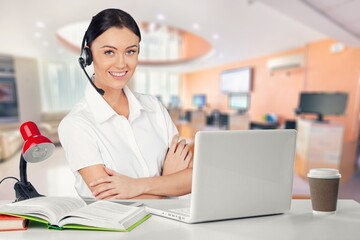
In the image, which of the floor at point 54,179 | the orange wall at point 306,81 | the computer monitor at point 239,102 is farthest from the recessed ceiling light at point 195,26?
the floor at point 54,179

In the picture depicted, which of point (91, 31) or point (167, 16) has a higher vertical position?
point (167, 16)

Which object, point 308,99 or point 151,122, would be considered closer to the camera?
point 151,122

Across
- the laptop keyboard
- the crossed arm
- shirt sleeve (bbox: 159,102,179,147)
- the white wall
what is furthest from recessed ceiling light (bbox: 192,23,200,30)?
the white wall

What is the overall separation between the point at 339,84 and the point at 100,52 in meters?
4.69

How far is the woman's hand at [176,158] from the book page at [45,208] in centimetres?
40

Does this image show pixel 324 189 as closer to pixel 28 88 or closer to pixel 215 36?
pixel 215 36

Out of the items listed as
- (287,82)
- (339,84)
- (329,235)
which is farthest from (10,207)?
(287,82)

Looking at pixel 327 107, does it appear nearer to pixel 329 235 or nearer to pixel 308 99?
pixel 308 99

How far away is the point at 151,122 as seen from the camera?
1.18m

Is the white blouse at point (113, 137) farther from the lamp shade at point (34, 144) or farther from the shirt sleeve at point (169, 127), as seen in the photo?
the lamp shade at point (34, 144)

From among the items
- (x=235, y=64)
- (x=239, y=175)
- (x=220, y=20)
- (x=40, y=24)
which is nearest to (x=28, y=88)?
(x=40, y=24)

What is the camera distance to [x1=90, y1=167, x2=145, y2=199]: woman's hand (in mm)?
892

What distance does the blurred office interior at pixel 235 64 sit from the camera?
325 centimetres

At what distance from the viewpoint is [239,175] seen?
704mm
